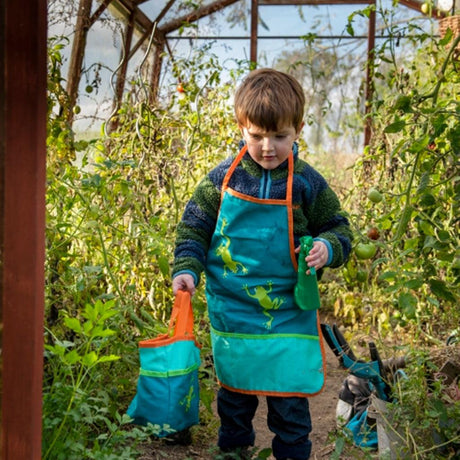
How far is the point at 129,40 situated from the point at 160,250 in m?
4.06

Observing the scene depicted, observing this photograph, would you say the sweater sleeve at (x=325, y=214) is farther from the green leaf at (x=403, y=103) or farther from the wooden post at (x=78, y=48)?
the wooden post at (x=78, y=48)

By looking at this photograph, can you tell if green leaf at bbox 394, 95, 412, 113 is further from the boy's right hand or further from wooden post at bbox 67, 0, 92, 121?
wooden post at bbox 67, 0, 92, 121

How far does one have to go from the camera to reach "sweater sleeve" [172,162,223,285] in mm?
2051

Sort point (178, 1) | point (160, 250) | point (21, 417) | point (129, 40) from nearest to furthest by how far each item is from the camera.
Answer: point (21, 417) < point (160, 250) < point (129, 40) < point (178, 1)

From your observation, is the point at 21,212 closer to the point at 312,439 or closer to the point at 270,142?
the point at 270,142

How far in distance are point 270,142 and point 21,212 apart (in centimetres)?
102

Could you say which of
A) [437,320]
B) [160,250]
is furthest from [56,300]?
[437,320]

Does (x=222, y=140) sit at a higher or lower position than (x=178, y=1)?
lower

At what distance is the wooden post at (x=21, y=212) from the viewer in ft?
3.33

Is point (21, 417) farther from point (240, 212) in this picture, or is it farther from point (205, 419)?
point (205, 419)

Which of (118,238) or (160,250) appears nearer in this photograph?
(160,250)

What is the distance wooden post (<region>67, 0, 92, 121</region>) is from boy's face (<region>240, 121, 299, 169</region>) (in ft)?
5.27

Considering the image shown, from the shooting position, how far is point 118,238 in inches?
101

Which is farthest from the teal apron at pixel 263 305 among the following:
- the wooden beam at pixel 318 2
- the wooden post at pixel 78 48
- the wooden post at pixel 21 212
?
the wooden beam at pixel 318 2
